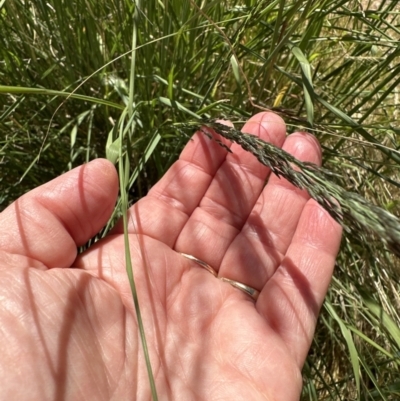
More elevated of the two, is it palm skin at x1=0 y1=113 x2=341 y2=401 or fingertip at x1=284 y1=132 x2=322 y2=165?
fingertip at x1=284 y1=132 x2=322 y2=165

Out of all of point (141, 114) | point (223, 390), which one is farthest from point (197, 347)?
point (141, 114)

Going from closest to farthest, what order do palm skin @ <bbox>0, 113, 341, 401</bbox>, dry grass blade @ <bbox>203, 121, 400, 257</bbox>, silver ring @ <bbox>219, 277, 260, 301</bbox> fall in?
dry grass blade @ <bbox>203, 121, 400, 257</bbox> → palm skin @ <bbox>0, 113, 341, 401</bbox> → silver ring @ <bbox>219, 277, 260, 301</bbox>

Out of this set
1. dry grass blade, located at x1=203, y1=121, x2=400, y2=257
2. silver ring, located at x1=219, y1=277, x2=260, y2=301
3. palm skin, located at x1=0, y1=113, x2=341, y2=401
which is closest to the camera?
dry grass blade, located at x1=203, y1=121, x2=400, y2=257

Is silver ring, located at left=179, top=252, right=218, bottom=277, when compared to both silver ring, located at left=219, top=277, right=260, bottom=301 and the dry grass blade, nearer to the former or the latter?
silver ring, located at left=219, top=277, right=260, bottom=301

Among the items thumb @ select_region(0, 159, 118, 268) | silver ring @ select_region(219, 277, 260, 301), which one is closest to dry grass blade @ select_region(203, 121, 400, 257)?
thumb @ select_region(0, 159, 118, 268)

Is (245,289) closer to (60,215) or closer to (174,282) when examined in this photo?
(174,282)

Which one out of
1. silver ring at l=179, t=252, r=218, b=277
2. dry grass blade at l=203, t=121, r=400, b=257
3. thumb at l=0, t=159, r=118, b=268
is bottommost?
silver ring at l=179, t=252, r=218, b=277

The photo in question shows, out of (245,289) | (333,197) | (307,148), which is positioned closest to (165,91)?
(307,148)
